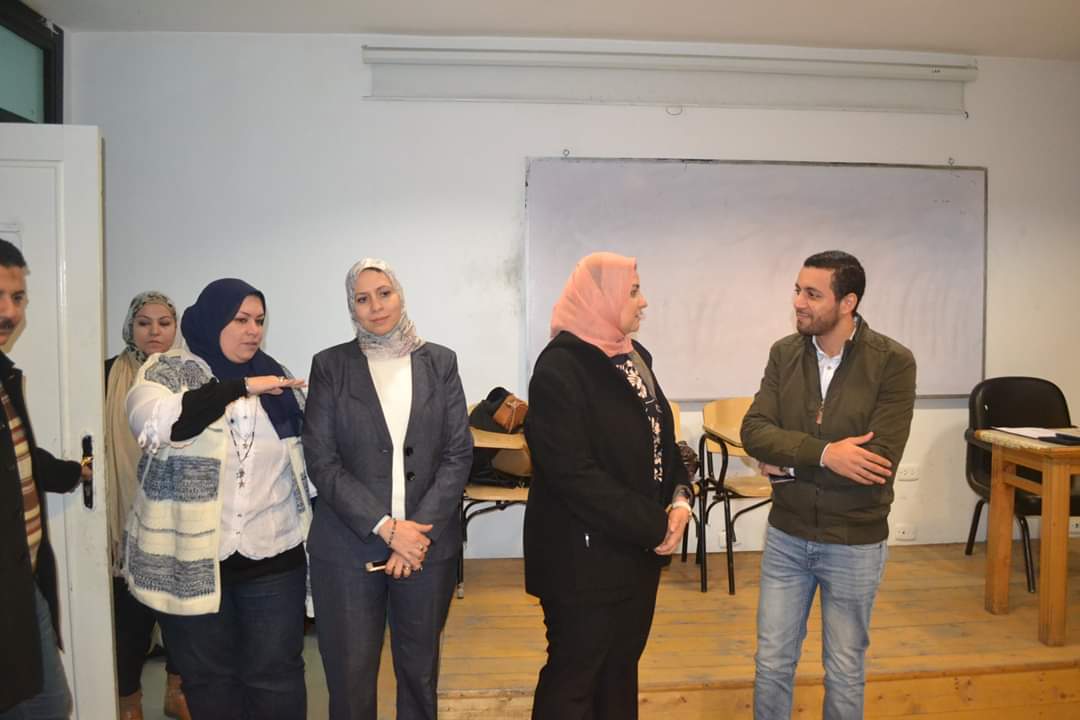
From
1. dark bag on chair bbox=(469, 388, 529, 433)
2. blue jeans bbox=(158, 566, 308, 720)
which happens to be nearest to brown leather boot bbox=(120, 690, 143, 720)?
blue jeans bbox=(158, 566, 308, 720)

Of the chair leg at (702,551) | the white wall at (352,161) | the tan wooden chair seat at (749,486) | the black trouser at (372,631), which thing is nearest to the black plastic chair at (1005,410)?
the white wall at (352,161)

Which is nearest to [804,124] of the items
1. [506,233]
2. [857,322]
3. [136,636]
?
[506,233]

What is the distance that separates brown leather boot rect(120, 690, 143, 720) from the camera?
8.12 feet

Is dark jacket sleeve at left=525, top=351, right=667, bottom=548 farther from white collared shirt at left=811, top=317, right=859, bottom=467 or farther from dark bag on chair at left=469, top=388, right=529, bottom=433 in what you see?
dark bag on chair at left=469, top=388, right=529, bottom=433

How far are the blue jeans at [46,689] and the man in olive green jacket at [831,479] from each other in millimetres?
1747

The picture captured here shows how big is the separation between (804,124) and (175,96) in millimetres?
3164

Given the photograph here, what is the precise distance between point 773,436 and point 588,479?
0.63 m

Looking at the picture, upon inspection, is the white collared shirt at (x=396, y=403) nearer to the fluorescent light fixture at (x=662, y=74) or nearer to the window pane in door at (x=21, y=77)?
the fluorescent light fixture at (x=662, y=74)

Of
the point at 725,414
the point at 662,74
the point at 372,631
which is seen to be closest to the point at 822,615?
the point at 372,631

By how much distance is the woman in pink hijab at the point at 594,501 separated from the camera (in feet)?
5.60

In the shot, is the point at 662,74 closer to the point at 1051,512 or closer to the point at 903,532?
the point at 1051,512

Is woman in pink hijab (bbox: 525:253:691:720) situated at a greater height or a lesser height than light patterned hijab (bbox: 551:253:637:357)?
lesser

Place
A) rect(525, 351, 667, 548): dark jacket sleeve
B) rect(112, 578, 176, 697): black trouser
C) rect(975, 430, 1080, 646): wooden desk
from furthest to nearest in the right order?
1. rect(975, 430, 1080, 646): wooden desk
2. rect(112, 578, 176, 697): black trouser
3. rect(525, 351, 667, 548): dark jacket sleeve

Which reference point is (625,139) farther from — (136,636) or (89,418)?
(136,636)
